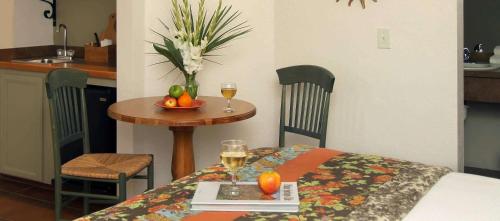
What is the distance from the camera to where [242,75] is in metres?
3.49

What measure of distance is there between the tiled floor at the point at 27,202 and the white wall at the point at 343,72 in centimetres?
62

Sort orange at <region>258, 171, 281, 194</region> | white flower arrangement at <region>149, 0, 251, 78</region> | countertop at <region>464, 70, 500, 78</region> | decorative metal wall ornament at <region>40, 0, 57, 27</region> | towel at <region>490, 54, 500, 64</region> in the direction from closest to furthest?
orange at <region>258, 171, 281, 194</region>, white flower arrangement at <region>149, 0, 251, 78</region>, countertop at <region>464, 70, 500, 78</region>, towel at <region>490, 54, 500, 64</region>, decorative metal wall ornament at <region>40, 0, 57, 27</region>

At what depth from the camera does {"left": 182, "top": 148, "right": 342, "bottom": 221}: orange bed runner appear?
149 cm

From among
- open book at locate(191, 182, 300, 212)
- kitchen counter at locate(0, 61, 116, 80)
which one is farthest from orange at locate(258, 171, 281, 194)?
kitchen counter at locate(0, 61, 116, 80)

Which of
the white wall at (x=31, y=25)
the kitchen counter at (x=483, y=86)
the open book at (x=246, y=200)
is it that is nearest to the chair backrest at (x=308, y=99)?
the kitchen counter at (x=483, y=86)

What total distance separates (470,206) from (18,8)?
12.5 ft

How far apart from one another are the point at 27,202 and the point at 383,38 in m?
2.60

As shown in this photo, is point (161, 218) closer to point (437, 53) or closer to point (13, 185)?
point (437, 53)

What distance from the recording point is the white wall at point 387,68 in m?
2.82

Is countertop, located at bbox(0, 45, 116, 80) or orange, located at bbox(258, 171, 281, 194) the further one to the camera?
countertop, located at bbox(0, 45, 116, 80)

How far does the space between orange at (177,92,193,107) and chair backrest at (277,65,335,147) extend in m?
0.56

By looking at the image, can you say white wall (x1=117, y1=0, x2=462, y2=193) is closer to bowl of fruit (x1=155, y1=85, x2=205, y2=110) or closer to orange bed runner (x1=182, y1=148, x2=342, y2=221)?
bowl of fruit (x1=155, y1=85, x2=205, y2=110)

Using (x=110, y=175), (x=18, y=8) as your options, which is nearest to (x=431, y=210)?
(x=110, y=175)

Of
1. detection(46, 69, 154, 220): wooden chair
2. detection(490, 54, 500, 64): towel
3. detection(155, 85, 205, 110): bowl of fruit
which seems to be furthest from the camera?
detection(490, 54, 500, 64): towel
